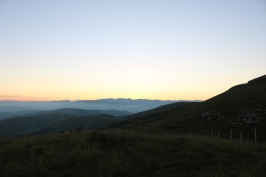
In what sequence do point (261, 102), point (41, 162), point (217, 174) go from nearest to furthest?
point (217, 174) < point (41, 162) < point (261, 102)

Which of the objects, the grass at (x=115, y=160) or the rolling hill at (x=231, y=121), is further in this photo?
the rolling hill at (x=231, y=121)

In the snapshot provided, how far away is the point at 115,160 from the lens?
38.5ft

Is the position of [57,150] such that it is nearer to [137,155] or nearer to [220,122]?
A: [137,155]

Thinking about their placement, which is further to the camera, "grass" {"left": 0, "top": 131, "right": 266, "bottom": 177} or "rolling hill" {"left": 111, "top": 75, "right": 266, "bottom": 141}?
"rolling hill" {"left": 111, "top": 75, "right": 266, "bottom": 141}

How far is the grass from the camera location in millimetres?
10766

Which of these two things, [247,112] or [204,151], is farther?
[247,112]

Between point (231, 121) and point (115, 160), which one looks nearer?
point (115, 160)

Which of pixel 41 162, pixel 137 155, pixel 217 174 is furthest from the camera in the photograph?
pixel 137 155

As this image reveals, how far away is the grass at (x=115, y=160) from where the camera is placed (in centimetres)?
1077

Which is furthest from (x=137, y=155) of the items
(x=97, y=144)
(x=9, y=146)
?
(x=9, y=146)

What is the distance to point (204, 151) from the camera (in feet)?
51.7

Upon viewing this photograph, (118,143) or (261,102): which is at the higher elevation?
(261,102)

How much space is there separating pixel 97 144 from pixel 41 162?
15.7 feet

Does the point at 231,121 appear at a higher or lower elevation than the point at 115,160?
lower
